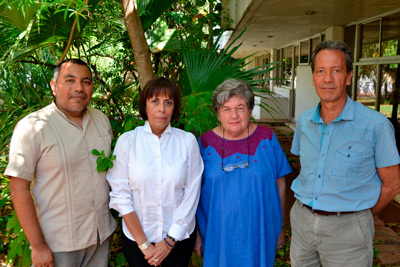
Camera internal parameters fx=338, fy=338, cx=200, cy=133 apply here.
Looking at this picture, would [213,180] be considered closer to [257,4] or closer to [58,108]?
[58,108]

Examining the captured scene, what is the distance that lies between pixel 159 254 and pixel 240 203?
52cm

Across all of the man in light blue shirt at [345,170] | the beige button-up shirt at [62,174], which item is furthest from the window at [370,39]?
the beige button-up shirt at [62,174]

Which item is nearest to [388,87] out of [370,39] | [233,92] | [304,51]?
[370,39]

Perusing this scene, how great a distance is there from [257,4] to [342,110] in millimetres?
3570

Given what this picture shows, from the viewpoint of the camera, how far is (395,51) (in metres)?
5.45

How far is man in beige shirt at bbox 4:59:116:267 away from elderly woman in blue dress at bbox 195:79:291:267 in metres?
0.59

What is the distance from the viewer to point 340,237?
68.8 inches

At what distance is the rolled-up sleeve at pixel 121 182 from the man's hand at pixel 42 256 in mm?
364

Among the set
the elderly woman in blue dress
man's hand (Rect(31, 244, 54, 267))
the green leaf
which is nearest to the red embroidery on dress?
the elderly woman in blue dress

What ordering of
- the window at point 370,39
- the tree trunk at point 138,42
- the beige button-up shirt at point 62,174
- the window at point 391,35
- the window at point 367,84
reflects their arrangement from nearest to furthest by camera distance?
1. the beige button-up shirt at point 62,174
2. the tree trunk at point 138,42
3. the window at point 391,35
4. the window at point 370,39
5. the window at point 367,84

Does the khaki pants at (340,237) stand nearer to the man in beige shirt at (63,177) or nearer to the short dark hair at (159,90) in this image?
→ the short dark hair at (159,90)

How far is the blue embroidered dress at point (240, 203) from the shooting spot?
6.23 feet

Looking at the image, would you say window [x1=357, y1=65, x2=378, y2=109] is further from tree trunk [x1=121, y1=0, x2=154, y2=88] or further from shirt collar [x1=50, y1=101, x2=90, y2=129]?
shirt collar [x1=50, y1=101, x2=90, y2=129]

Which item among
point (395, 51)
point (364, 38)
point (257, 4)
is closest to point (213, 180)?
point (257, 4)
